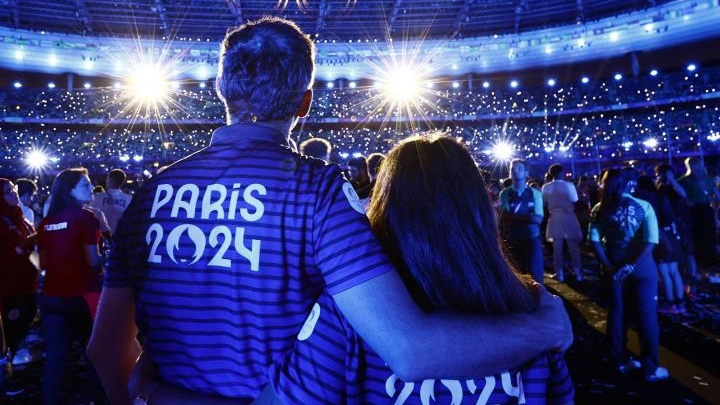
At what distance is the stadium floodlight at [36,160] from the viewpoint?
26797 mm

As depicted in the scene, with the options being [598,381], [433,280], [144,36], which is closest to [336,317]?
[433,280]

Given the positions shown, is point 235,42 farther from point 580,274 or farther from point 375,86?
point 375,86

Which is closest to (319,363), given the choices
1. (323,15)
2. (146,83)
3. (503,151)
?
(323,15)

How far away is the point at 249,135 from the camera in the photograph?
133 cm

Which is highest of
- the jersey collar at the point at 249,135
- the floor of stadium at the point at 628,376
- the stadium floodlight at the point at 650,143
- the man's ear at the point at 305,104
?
the stadium floodlight at the point at 650,143

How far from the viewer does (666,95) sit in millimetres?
29562

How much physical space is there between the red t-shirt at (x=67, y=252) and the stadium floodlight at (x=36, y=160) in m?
28.3

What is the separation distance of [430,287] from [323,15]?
27261mm

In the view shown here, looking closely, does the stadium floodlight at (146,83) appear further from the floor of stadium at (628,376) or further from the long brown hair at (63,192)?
the long brown hair at (63,192)

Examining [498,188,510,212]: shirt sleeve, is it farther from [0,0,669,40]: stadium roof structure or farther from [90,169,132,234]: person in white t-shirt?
[0,0,669,40]: stadium roof structure

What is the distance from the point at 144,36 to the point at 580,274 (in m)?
28.0

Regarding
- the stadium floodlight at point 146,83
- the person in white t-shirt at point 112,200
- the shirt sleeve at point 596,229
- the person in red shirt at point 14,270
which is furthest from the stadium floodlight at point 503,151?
the person in red shirt at point 14,270

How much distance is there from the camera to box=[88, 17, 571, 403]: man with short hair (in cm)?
104

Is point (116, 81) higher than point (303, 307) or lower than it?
higher
